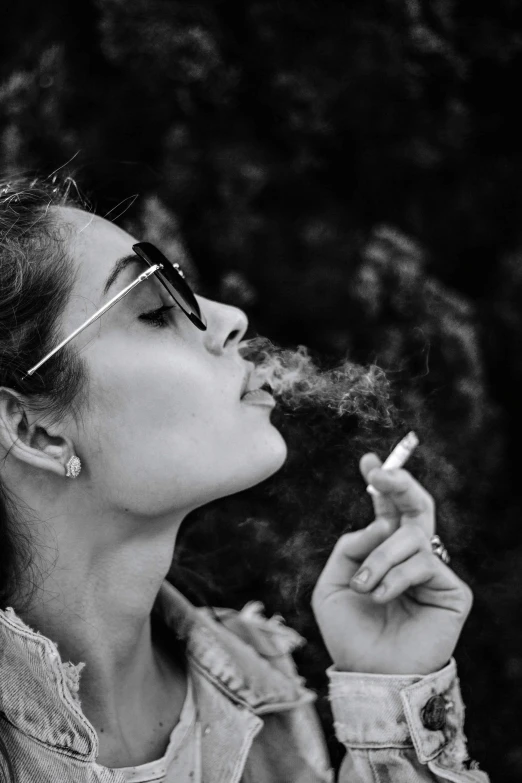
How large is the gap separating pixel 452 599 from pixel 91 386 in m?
0.93

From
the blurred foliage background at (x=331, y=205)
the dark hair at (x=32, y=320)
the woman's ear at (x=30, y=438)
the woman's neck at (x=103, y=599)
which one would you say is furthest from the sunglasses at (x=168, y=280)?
the blurred foliage background at (x=331, y=205)

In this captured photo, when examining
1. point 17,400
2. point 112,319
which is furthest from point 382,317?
point 17,400

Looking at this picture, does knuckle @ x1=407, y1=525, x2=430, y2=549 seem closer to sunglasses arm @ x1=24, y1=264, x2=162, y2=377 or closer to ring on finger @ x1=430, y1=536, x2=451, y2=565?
ring on finger @ x1=430, y1=536, x2=451, y2=565

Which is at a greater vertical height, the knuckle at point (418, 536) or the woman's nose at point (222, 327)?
the woman's nose at point (222, 327)

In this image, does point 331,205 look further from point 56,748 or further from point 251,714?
point 56,748

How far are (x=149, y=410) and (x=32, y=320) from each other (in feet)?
0.96

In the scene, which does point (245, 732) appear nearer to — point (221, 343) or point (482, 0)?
point (221, 343)

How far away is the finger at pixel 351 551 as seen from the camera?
166 centimetres

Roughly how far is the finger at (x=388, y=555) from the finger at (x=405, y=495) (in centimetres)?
4

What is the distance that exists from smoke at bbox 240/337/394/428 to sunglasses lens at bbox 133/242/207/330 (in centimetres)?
58

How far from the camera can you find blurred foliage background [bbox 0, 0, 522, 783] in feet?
7.45

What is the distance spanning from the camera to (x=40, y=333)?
144 centimetres

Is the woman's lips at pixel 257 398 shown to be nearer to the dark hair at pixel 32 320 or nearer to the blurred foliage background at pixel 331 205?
the dark hair at pixel 32 320

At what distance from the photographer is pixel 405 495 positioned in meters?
1.60
